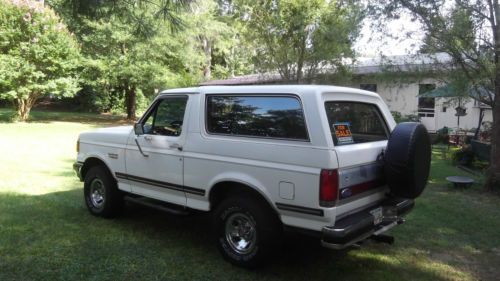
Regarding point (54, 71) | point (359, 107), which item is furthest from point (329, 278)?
point (54, 71)

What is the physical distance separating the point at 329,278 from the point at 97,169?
3.57 meters

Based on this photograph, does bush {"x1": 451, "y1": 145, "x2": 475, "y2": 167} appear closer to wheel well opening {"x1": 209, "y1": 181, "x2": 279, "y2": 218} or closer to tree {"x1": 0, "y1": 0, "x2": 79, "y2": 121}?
wheel well opening {"x1": 209, "y1": 181, "x2": 279, "y2": 218}

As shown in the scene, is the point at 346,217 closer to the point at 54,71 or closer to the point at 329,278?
the point at 329,278

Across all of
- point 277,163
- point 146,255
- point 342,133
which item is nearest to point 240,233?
point 277,163

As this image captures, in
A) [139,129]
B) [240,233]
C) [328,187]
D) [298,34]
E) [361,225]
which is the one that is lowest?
[240,233]

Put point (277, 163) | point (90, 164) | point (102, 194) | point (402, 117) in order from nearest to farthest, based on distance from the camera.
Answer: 1. point (277, 163)
2. point (102, 194)
3. point (90, 164)
4. point (402, 117)

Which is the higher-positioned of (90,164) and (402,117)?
(402,117)

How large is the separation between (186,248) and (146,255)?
477mm

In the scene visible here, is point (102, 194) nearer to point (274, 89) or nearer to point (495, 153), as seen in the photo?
point (274, 89)

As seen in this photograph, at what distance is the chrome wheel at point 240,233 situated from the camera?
435 centimetres

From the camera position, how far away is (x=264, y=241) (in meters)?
4.16

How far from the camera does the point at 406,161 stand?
4.12 metres

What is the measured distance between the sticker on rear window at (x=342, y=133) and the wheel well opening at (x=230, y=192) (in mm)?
932

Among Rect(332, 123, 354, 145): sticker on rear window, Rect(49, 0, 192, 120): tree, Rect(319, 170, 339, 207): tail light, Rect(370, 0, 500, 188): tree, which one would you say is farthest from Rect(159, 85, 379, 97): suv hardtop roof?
Rect(49, 0, 192, 120): tree
